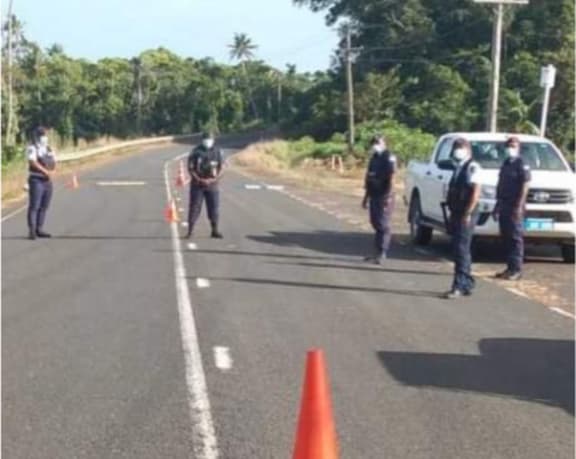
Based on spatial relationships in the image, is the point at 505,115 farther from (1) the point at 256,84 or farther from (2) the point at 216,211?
(1) the point at 256,84

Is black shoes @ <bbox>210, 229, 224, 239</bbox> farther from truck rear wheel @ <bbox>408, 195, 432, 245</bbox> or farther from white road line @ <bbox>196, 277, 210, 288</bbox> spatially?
white road line @ <bbox>196, 277, 210, 288</bbox>

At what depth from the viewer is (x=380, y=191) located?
16453 millimetres

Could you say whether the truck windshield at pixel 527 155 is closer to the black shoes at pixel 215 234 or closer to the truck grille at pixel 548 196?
the truck grille at pixel 548 196

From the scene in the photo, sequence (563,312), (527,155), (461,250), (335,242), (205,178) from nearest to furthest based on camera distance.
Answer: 1. (563,312)
2. (461,250)
3. (527,155)
4. (205,178)
5. (335,242)

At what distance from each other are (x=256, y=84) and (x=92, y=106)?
39054mm

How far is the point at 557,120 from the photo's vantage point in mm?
71375

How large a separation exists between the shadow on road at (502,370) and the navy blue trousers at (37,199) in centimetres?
1101

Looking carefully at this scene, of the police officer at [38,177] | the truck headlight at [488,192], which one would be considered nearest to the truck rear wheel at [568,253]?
the truck headlight at [488,192]

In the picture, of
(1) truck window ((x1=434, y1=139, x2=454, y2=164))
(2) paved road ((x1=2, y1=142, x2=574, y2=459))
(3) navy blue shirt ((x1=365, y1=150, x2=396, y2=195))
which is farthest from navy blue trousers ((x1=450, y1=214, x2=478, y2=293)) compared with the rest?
(1) truck window ((x1=434, y1=139, x2=454, y2=164))

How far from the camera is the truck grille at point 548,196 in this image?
664 inches

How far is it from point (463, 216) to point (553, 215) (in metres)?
4.18

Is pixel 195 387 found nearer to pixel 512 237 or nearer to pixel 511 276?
pixel 512 237

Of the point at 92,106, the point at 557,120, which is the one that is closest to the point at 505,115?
the point at 557,120

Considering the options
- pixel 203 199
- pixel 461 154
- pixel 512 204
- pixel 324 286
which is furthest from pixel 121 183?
pixel 461 154
